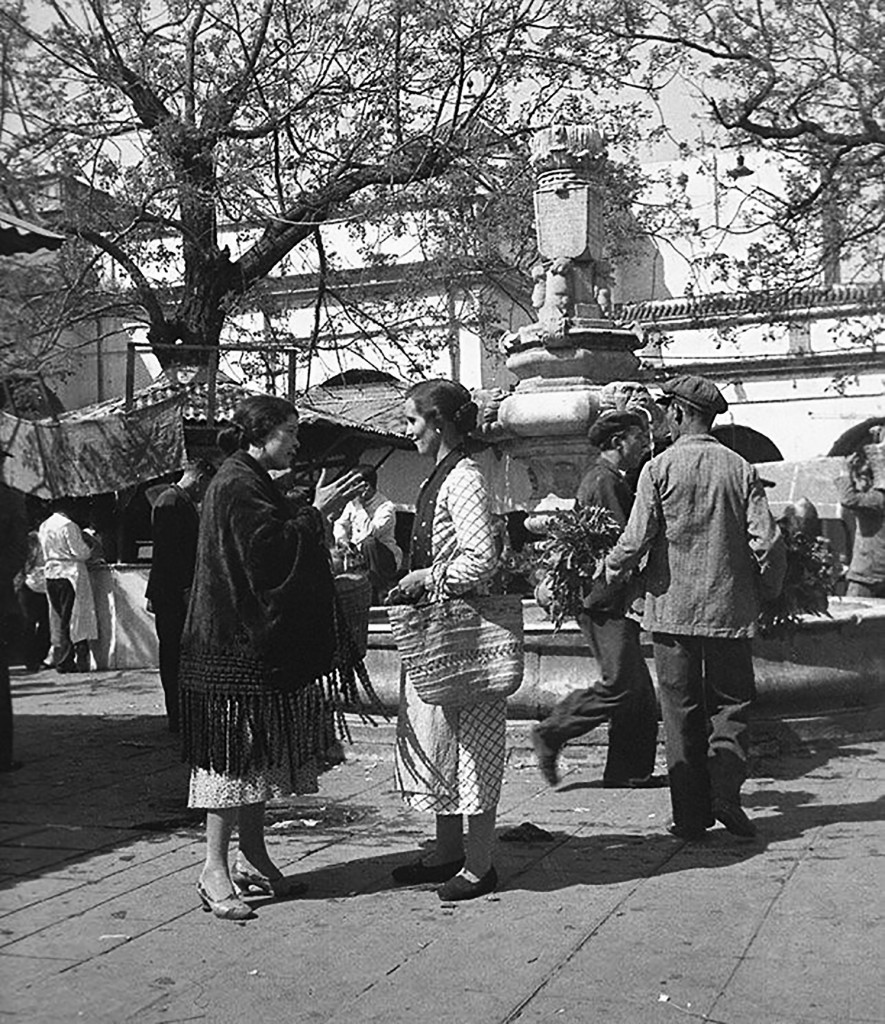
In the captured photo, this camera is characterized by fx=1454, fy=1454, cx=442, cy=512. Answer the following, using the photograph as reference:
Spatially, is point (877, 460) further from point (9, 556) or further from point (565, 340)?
point (9, 556)

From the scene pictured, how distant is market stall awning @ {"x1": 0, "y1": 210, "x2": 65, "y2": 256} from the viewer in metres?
7.20

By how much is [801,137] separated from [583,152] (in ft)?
19.0

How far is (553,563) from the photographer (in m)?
6.93

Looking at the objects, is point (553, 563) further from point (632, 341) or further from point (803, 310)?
point (803, 310)

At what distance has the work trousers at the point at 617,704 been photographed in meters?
6.86

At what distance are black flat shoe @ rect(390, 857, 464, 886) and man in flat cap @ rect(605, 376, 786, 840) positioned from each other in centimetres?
106

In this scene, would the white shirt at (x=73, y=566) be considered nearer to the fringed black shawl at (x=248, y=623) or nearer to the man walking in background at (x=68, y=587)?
the man walking in background at (x=68, y=587)

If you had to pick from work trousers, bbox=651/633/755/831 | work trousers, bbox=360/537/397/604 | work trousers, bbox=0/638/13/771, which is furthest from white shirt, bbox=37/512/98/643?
work trousers, bbox=651/633/755/831

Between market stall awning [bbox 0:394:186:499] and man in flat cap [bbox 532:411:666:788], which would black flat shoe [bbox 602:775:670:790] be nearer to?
man in flat cap [bbox 532:411:666:788]

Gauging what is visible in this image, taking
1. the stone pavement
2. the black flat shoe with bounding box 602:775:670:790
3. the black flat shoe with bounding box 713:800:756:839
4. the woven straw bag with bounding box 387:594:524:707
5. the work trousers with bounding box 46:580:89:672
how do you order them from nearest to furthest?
the stone pavement, the woven straw bag with bounding box 387:594:524:707, the black flat shoe with bounding box 713:800:756:839, the black flat shoe with bounding box 602:775:670:790, the work trousers with bounding box 46:580:89:672

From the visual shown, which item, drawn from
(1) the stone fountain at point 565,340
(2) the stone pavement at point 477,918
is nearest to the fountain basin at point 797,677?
(2) the stone pavement at point 477,918

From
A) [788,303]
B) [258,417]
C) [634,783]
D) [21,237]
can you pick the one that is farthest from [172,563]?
[788,303]

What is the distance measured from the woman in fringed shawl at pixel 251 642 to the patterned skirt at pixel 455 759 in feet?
1.22

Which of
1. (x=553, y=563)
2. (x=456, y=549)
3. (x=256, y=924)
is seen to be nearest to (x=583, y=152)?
(x=553, y=563)
